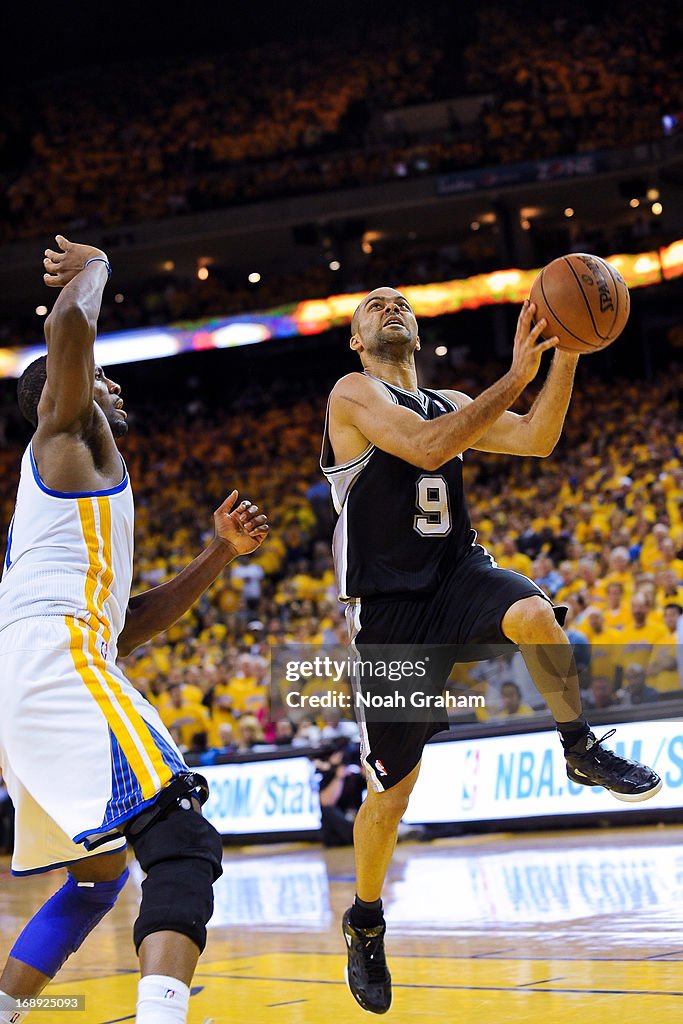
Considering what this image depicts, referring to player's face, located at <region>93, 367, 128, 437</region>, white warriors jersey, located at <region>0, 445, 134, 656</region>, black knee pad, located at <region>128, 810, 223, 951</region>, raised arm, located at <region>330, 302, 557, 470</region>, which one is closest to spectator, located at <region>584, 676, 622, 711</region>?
raised arm, located at <region>330, 302, 557, 470</region>

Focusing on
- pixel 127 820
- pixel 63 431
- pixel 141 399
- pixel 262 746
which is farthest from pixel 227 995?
pixel 141 399

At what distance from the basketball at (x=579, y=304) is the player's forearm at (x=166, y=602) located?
55.3 inches

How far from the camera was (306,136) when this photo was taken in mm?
25266

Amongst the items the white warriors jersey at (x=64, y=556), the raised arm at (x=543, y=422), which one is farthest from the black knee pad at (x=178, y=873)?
the raised arm at (x=543, y=422)

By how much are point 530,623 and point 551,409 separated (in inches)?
37.0

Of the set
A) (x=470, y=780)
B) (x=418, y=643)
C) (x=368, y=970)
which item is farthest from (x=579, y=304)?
(x=470, y=780)

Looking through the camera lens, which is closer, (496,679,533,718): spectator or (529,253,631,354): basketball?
(529,253,631,354): basketball

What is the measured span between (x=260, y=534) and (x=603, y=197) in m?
→ 21.7

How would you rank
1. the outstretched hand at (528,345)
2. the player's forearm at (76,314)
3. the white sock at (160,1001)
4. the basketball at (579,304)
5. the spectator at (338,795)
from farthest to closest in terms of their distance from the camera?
the spectator at (338,795)
the basketball at (579,304)
the outstretched hand at (528,345)
the player's forearm at (76,314)
the white sock at (160,1001)

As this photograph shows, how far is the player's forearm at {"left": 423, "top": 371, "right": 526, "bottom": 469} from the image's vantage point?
4066mm

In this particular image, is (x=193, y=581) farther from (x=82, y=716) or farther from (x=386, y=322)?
(x=386, y=322)

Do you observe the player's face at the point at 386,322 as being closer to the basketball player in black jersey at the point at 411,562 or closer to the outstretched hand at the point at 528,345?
the basketball player in black jersey at the point at 411,562

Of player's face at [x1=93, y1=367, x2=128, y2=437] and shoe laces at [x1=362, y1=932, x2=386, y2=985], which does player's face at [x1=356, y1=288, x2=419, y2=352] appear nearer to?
player's face at [x1=93, y1=367, x2=128, y2=437]

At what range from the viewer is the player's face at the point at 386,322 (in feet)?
15.8
